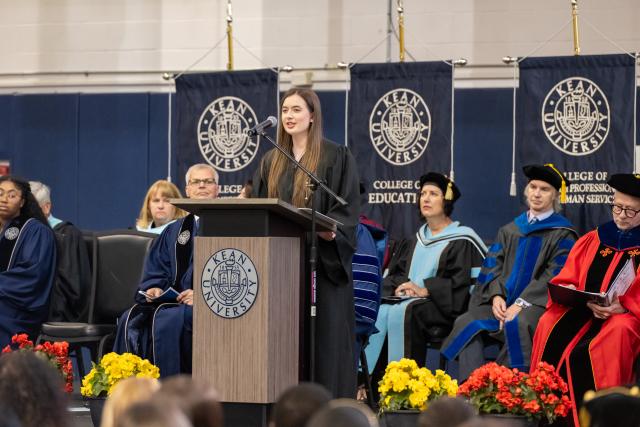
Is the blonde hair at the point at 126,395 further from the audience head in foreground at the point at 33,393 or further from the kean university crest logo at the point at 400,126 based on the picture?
the kean university crest logo at the point at 400,126

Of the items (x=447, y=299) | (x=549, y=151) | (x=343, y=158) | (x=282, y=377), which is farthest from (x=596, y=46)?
(x=282, y=377)

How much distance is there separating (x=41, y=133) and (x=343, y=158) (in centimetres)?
594

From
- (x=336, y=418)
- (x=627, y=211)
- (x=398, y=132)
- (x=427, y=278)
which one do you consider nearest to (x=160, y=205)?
(x=398, y=132)

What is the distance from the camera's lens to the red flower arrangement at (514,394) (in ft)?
17.3

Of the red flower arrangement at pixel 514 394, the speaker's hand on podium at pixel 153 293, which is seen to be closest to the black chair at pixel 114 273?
the speaker's hand on podium at pixel 153 293

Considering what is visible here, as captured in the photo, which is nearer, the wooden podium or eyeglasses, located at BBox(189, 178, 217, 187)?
the wooden podium

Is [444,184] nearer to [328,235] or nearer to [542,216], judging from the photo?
[542,216]

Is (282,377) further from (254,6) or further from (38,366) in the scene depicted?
(254,6)

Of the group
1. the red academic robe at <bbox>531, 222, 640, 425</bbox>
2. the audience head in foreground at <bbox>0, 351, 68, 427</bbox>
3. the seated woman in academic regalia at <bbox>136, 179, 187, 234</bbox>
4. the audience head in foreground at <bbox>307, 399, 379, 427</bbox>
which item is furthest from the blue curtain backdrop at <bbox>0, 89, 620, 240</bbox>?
the audience head in foreground at <bbox>307, 399, 379, 427</bbox>

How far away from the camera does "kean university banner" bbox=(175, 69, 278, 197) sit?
9484mm

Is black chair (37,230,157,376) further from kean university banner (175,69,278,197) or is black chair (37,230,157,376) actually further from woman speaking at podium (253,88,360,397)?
Result: woman speaking at podium (253,88,360,397)

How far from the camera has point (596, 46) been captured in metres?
9.70

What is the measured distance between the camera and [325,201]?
5.74m

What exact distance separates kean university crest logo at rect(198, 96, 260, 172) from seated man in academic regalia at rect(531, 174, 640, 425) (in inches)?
137
